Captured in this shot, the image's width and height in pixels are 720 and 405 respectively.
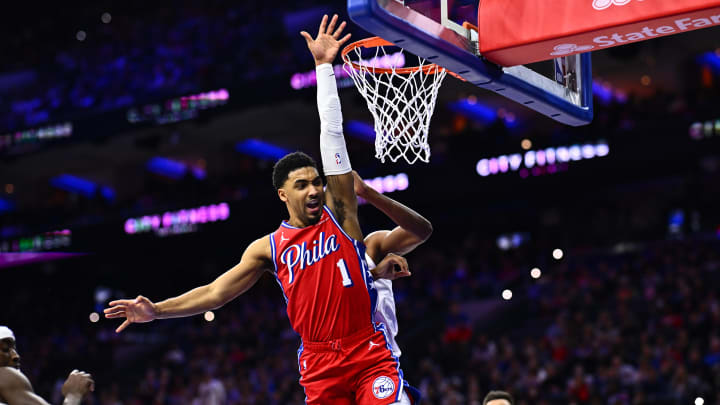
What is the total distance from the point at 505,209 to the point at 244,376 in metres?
9.81

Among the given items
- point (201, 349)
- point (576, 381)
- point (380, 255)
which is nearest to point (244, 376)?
point (201, 349)

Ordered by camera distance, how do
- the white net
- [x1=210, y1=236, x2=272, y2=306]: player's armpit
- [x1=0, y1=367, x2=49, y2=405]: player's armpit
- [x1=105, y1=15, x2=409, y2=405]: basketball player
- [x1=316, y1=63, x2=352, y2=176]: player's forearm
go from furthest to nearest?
the white net
[x1=0, y1=367, x2=49, y2=405]: player's armpit
[x1=210, y1=236, x2=272, y2=306]: player's armpit
[x1=316, y1=63, x2=352, y2=176]: player's forearm
[x1=105, y1=15, x2=409, y2=405]: basketball player

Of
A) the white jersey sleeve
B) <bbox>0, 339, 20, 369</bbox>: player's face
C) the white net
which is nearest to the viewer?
the white jersey sleeve

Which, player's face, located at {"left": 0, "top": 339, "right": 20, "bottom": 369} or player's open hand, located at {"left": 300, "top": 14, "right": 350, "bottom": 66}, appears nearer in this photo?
player's open hand, located at {"left": 300, "top": 14, "right": 350, "bottom": 66}

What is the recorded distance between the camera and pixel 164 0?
83.8ft

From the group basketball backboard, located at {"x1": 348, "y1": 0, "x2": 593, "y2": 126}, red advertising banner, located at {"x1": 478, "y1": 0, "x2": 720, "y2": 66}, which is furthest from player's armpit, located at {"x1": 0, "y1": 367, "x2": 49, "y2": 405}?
red advertising banner, located at {"x1": 478, "y1": 0, "x2": 720, "y2": 66}

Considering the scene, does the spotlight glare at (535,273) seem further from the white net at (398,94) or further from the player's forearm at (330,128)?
the player's forearm at (330,128)

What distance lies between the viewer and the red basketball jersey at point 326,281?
4137mm

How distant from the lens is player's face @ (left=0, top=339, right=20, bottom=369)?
5.19 m

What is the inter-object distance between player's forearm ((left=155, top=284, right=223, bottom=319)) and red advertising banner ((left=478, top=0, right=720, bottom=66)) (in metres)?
2.02

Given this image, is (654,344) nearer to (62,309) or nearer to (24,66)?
(62,309)

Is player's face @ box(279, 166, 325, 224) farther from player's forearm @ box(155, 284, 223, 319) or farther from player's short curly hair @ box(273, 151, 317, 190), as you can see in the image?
player's forearm @ box(155, 284, 223, 319)

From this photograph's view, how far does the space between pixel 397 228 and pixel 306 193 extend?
2.13 ft

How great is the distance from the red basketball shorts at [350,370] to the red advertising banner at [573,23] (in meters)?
1.80
